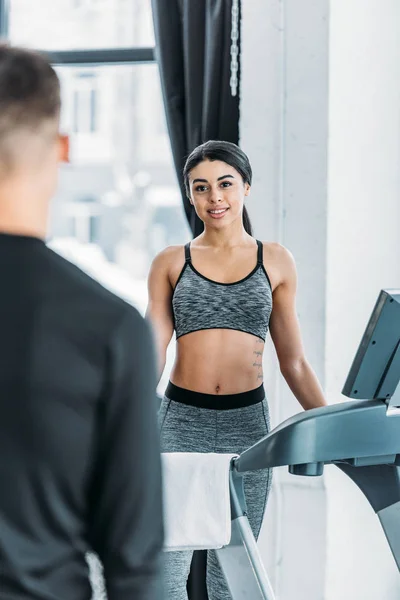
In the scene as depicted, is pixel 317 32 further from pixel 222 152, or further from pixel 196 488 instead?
pixel 196 488

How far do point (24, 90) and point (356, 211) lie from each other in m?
1.95

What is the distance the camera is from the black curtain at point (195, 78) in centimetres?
261

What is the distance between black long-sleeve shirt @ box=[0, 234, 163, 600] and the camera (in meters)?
0.73

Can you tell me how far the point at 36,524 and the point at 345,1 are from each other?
7.09 feet

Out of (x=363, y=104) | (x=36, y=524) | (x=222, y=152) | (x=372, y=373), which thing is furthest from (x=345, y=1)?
(x=36, y=524)

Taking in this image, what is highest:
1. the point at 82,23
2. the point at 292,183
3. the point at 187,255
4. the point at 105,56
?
the point at 82,23

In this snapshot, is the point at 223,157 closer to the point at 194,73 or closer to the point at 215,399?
the point at 215,399

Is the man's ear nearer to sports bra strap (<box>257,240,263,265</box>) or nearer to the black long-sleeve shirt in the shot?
the black long-sleeve shirt

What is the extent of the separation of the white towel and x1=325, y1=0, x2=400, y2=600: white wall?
0.96 metres

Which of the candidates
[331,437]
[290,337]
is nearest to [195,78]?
[290,337]

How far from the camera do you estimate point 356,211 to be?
8.43ft

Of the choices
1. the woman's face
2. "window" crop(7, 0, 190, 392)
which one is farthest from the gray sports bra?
"window" crop(7, 0, 190, 392)

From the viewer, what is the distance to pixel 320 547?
2.46 metres

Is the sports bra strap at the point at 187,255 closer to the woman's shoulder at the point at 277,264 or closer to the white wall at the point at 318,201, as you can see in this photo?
the woman's shoulder at the point at 277,264
